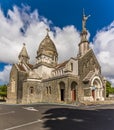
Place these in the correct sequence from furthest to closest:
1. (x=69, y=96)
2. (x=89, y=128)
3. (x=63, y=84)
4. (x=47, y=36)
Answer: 1. (x=47, y=36)
2. (x=63, y=84)
3. (x=69, y=96)
4. (x=89, y=128)

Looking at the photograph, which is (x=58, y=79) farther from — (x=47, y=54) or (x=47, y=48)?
(x=47, y=48)

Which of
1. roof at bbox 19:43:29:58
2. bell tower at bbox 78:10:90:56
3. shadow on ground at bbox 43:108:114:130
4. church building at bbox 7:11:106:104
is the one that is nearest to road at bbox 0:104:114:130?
shadow on ground at bbox 43:108:114:130

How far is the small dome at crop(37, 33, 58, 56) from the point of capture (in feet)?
160

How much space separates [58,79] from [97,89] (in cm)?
884

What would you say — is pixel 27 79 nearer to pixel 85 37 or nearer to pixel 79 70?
pixel 79 70

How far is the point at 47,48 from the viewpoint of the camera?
162 feet

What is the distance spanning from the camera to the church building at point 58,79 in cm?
3872

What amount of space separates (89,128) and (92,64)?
1286 inches

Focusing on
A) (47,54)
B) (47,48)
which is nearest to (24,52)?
(47,48)

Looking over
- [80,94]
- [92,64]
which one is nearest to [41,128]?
[80,94]

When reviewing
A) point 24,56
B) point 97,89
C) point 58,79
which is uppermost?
point 24,56

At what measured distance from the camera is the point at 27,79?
Answer: 1711 inches

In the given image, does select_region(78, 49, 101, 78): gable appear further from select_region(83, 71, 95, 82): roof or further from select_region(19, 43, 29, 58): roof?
select_region(19, 43, 29, 58): roof

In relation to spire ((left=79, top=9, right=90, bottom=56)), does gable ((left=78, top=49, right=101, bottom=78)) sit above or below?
below
